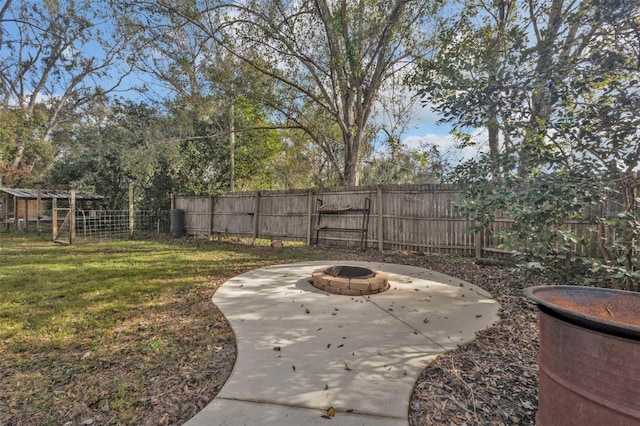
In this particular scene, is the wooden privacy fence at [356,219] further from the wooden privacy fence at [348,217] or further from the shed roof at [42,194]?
the shed roof at [42,194]

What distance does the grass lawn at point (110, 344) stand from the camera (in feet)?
6.13

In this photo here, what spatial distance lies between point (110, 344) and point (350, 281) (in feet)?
8.56

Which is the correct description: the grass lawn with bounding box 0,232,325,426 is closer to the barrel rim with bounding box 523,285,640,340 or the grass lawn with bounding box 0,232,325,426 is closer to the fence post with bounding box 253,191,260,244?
the barrel rim with bounding box 523,285,640,340

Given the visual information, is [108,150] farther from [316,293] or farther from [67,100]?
[316,293]

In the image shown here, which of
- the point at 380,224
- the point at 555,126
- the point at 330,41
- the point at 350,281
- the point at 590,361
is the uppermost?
the point at 330,41

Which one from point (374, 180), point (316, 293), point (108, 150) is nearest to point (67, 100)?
point (108, 150)

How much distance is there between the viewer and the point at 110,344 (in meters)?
2.68

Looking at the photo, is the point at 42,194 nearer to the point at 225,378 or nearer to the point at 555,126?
the point at 225,378

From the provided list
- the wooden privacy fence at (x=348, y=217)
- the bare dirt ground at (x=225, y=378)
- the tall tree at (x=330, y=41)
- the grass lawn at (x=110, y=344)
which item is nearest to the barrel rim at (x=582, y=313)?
the bare dirt ground at (x=225, y=378)

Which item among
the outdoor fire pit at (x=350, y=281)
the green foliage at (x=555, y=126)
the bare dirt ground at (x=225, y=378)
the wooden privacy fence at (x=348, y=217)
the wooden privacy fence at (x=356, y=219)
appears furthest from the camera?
the wooden privacy fence at (x=348, y=217)

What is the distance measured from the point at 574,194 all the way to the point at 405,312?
190 cm

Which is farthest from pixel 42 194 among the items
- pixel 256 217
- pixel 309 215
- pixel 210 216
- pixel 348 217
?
pixel 348 217

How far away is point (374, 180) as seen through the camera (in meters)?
14.5

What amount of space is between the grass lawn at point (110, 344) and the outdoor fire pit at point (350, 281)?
4.70 feet
